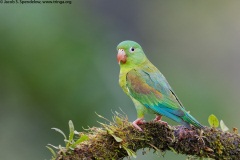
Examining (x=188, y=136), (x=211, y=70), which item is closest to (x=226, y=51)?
(x=211, y=70)

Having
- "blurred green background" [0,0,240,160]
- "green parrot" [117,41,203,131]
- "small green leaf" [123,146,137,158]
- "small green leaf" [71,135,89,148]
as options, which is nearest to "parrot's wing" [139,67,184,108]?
"green parrot" [117,41,203,131]

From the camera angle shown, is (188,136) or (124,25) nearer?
(188,136)

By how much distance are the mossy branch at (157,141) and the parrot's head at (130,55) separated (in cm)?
97

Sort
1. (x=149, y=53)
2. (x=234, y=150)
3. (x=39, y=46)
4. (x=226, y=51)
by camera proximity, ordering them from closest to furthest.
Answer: (x=234, y=150)
(x=39, y=46)
(x=149, y=53)
(x=226, y=51)

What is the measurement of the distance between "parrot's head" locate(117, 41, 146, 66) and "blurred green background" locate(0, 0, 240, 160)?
2388mm

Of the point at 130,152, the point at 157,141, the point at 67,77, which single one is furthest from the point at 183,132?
the point at 67,77

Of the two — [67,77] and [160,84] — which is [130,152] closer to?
[160,84]

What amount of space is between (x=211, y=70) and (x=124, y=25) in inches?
76.7

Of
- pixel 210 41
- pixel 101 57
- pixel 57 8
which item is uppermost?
pixel 210 41

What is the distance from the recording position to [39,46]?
7.89m

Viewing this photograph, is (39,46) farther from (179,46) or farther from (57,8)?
(179,46)

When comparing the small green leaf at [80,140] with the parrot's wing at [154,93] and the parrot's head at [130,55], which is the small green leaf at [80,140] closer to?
the parrot's wing at [154,93]

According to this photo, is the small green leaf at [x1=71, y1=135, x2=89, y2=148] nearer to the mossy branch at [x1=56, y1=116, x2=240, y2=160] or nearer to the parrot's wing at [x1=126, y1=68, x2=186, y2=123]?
the mossy branch at [x1=56, y1=116, x2=240, y2=160]

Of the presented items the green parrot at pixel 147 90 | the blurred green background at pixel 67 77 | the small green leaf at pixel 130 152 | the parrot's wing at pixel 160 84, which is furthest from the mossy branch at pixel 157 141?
the blurred green background at pixel 67 77
